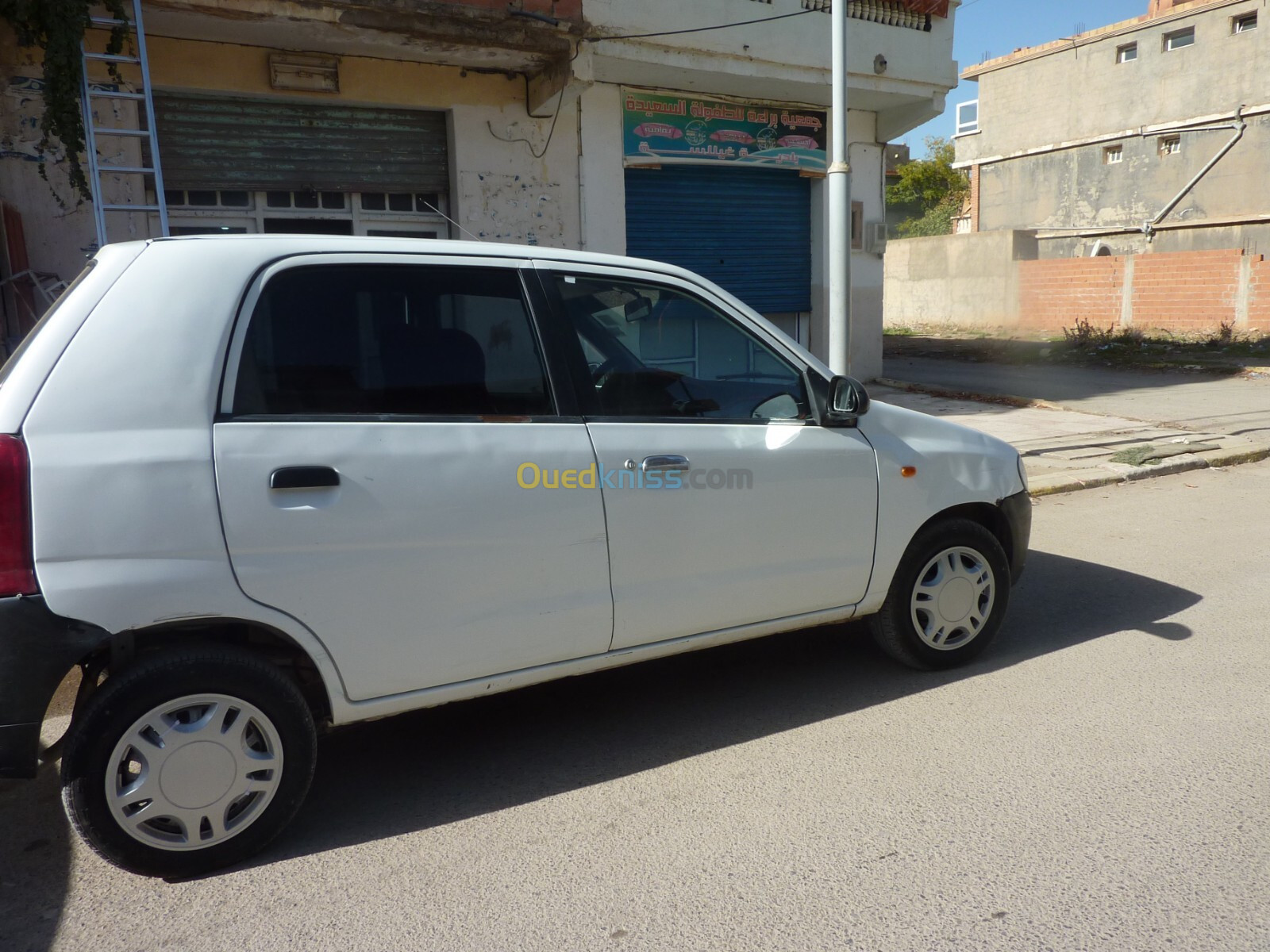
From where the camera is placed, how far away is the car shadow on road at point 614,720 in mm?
3328

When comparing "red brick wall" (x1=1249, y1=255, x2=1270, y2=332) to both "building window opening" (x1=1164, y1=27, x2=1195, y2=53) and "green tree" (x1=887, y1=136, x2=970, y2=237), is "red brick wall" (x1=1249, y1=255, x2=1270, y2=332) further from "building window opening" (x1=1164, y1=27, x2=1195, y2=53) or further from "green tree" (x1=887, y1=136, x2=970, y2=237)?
"green tree" (x1=887, y1=136, x2=970, y2=237)

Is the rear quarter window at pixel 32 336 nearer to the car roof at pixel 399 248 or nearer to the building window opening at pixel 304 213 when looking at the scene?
the car roof at pixel 399 248

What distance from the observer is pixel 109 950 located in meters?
2.55

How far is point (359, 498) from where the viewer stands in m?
2.94

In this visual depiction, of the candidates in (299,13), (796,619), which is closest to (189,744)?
(796,619)

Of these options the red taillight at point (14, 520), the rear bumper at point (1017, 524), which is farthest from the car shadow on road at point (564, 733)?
the red taillight at point (14, 520)

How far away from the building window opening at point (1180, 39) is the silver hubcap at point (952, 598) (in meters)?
34.7

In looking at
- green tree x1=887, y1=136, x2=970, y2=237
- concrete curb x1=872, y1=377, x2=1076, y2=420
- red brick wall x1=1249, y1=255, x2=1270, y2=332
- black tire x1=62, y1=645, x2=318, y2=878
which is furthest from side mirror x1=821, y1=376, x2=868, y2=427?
green tree x1=887, y1=136, x2=970, y2=237

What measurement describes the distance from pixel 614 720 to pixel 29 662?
2.10 m

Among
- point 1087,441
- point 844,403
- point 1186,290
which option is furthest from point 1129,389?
point 844,403

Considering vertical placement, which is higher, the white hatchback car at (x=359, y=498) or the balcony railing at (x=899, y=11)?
the balcony railing at (x=899, y=11)

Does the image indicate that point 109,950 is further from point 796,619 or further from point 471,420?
point 796,619

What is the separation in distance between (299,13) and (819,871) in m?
8.22

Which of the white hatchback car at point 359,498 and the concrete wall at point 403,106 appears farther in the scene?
the concrete wall at point 403,106
